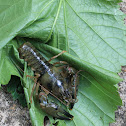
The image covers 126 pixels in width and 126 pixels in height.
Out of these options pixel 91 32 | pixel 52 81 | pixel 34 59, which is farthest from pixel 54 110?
pixel 91 32

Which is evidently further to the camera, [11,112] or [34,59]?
[34,59]

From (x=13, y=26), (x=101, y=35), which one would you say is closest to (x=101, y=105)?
(x=101, y=35)

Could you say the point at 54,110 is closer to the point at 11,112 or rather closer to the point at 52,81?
the point at 52,81

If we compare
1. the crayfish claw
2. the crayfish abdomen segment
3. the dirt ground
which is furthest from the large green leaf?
the dirt ground

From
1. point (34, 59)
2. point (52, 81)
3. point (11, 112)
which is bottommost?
point (11, 112)

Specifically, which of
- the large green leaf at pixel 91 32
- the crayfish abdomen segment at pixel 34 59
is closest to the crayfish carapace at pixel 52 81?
the crayfish abdomen segment at pixel 34 59

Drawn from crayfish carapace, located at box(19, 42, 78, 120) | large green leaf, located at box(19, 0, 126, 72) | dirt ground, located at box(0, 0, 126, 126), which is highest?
large green leaf, located at box(19, 0, 126, 72)

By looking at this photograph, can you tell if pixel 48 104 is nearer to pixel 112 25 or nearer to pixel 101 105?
pixel 101 105

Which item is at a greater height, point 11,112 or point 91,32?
point 91,32

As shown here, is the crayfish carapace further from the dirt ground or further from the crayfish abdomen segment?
the dirt ground
